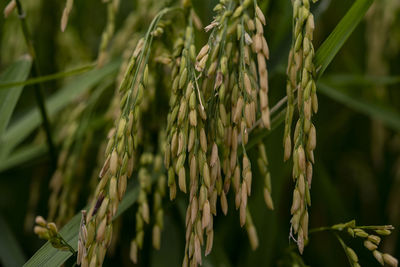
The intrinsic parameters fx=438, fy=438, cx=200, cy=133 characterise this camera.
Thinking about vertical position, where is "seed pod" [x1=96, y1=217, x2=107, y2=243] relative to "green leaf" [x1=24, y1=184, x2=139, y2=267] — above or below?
above

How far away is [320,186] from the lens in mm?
1098

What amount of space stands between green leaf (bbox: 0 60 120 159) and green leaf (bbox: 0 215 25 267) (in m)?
0.18

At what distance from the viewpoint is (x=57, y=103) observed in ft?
3.45

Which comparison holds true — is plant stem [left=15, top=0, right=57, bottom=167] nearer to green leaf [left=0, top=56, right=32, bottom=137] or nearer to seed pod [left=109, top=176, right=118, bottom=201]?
green leaf [left=0, top=56, right=32, bottom=137]

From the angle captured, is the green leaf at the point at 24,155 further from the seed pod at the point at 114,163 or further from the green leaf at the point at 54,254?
the seed pod at the point at 114,163

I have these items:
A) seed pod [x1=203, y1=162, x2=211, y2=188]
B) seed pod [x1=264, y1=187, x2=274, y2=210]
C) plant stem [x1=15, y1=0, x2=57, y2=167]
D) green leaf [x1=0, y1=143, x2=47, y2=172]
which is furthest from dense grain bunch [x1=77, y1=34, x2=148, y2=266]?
green leaf [x1=0, y1=143, x2=47, y2=172]

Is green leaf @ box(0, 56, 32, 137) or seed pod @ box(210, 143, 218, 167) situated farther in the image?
green leaf @ box(0, 56, 32, 137)

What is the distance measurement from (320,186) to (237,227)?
0.23 m

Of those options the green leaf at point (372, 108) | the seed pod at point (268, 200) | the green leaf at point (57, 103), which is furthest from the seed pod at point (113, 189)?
the green leaf at point (372, 108)

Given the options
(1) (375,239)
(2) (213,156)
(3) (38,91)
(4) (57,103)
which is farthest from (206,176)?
(4) (57,103)

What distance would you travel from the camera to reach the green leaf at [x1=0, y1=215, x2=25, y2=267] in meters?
0.88

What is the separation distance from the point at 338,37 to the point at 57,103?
67 centimetres

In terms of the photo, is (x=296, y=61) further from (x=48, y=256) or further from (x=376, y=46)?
(x=376, y=46)

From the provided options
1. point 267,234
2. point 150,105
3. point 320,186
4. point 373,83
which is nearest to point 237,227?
point 267,234
